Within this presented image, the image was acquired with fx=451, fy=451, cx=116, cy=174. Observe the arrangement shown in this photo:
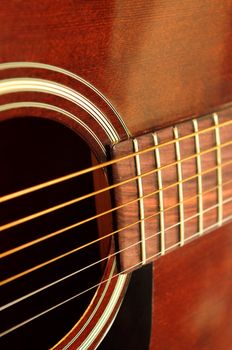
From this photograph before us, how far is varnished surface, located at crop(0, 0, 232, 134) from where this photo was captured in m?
0.41

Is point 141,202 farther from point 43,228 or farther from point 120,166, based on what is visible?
point 43,228

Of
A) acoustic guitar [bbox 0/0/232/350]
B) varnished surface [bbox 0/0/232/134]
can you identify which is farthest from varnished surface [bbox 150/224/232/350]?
varnished surface [bbox 0/0/232/134]

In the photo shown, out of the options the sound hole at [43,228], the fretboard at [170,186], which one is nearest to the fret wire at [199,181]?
the fretboard at [170,186]

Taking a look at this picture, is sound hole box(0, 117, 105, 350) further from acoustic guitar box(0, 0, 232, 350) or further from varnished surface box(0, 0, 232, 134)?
varnished surface box(0, 0, 232, 134)

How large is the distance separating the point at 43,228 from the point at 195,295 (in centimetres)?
23

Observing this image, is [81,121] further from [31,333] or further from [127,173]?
[31,333]

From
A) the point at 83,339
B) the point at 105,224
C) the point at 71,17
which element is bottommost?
the point at 83,339

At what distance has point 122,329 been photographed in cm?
55

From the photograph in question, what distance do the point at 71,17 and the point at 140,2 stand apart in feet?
0.27

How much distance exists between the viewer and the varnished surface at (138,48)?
0.41 m

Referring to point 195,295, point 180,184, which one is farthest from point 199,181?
point 195,295

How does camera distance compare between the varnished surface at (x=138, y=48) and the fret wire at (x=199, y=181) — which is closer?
the varnished surface at (x=138, y=48)

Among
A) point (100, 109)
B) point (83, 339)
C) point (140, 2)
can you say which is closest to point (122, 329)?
point (83, 339)

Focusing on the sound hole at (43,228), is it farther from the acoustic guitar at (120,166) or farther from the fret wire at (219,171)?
the fret wire at (219,171)
